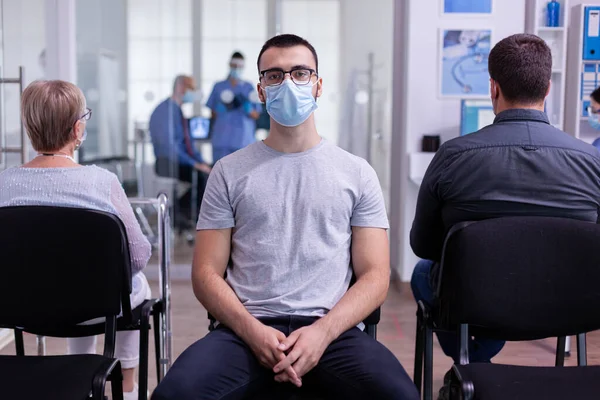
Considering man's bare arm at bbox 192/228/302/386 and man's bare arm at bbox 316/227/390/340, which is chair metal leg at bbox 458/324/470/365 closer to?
man's bare arm at bbox 316/227/390/340

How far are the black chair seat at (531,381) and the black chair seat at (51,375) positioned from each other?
88 cm

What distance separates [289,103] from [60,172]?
2.27 ft

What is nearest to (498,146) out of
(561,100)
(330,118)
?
(561,100)

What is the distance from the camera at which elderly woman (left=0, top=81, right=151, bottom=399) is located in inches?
76.7

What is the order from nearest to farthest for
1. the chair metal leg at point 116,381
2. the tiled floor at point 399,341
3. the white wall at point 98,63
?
the chair metal leg at point 116,381 → the tiled floor at point 399,341 → the white wall at point 98,63

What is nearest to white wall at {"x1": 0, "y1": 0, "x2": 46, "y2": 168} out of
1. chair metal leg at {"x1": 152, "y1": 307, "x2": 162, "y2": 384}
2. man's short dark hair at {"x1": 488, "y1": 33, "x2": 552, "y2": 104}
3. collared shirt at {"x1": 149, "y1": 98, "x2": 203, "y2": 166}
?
collared shirt at {"x1": 149, "y1": 98, "x2": 203, "y2": 166}

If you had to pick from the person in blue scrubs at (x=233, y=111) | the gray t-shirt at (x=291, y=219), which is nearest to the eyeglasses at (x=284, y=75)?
the gray t-shirt at (x=291, y=219)

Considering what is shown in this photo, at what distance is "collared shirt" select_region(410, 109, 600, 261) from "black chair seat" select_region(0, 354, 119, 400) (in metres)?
1.03

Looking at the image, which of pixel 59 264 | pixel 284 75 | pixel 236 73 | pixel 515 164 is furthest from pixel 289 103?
pixel 236 73

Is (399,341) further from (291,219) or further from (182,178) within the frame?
(182,178)

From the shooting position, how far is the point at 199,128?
16.7ft

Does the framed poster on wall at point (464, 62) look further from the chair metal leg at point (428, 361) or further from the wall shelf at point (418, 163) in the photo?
the chair metal leg at point (428, 361)

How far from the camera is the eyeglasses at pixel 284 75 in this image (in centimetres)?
193

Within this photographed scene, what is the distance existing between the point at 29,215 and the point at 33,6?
9.12 ft
